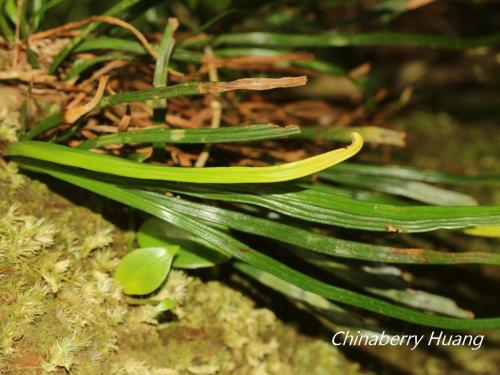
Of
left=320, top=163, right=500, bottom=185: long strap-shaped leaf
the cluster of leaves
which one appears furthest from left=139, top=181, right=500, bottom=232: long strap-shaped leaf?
left=320, top=163, right=500, bottom=185: long strap-shaped leaf

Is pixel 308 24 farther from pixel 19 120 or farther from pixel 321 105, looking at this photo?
pixel 19 120

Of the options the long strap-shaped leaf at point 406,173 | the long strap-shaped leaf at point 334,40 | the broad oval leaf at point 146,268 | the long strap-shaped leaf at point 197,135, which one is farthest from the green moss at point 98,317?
the long strap-shaped leaf at point 334,40

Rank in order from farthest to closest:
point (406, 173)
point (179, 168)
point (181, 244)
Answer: point (406, 173), point (181, 244), point (179, 168)

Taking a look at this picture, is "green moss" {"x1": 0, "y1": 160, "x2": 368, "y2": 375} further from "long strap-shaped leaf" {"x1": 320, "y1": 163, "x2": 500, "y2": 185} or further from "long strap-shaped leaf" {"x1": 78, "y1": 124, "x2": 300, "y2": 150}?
"long strap-shaped leaf" {"x1": 320, "y1": 163, "x2": 500, "y2": 185}

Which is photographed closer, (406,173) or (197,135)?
(197,135)

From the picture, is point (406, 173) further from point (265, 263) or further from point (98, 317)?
point (98, 317)

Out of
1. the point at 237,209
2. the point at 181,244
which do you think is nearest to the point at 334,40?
the point at 237,209
